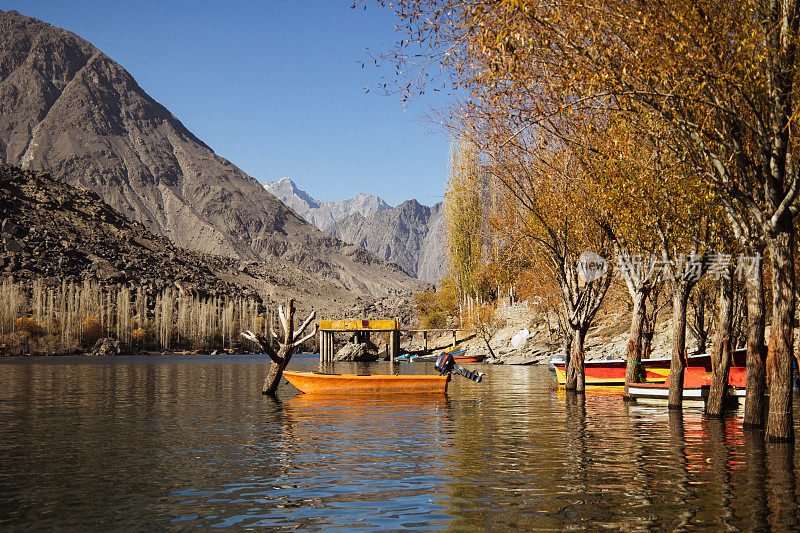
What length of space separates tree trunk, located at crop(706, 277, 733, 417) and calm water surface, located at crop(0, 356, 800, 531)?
0.71 metres

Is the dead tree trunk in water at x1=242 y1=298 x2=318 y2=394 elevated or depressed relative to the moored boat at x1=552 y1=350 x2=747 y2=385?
elevated

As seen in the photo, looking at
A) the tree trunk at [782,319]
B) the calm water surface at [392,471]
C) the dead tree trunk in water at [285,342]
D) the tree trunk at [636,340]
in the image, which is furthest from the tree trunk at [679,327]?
the dead tree trunk in water at [285,342]

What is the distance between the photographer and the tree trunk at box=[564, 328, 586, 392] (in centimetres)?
3397

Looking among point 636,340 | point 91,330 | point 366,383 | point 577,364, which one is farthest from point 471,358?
point 91,330

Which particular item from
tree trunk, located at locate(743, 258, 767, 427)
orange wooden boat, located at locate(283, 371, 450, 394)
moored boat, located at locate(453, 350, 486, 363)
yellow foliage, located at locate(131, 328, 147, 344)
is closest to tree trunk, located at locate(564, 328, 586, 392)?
orange wooden boat, located at locate(283, 371, 450, 394)

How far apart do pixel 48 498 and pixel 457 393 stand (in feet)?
91.7

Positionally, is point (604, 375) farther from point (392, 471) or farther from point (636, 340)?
point (392, 471)

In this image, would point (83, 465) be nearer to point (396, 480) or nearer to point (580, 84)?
point (396, 480)

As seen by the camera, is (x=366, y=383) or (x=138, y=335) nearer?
(x=366, y=383)

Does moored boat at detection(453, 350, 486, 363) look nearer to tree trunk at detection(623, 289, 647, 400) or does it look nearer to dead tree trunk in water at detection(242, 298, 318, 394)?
dead tree trunk in water at detection(242, 298, 318, 394)

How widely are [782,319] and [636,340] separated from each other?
13.9 meters

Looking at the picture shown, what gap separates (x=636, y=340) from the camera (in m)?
29.8

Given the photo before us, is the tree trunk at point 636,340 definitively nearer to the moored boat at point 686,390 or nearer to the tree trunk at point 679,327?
the moored boat at point 686,390

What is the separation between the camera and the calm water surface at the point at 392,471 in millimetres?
10398
